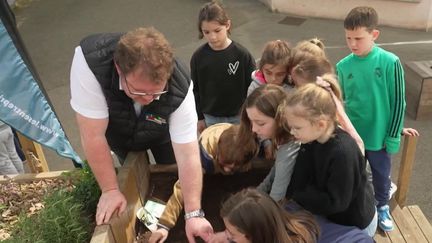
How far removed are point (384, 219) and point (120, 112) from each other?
165 cm

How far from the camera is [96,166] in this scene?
205 centimetres

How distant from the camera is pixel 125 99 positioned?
202 centimetres

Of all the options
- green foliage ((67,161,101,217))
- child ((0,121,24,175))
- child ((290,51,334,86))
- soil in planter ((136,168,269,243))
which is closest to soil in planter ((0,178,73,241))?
green foliage ((67,161,101,217))

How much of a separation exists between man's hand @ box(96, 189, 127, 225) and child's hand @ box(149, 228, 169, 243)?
0.91 ft

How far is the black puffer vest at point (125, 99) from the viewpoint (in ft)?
6.27

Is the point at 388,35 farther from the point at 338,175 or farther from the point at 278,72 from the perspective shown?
the point at 338,175

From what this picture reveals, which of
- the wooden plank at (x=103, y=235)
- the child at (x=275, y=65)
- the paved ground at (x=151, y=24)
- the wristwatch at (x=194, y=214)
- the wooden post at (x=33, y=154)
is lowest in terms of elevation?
the paved ground at (x=151, y=24)

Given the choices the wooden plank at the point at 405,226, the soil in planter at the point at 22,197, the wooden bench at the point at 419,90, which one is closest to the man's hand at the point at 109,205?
the soil in planter at the point at 22,197

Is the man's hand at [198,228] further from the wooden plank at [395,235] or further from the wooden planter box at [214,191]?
the wooden plank at [395,235]

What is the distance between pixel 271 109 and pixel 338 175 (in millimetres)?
434

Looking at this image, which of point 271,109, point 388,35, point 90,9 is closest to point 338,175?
point 271,109

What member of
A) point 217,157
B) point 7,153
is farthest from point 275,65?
point 7,153

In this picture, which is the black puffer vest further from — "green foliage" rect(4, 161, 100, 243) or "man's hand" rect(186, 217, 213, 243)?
"man's hand" rect(186, 217, 213, 243)

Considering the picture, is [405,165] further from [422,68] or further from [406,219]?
[422,68]
